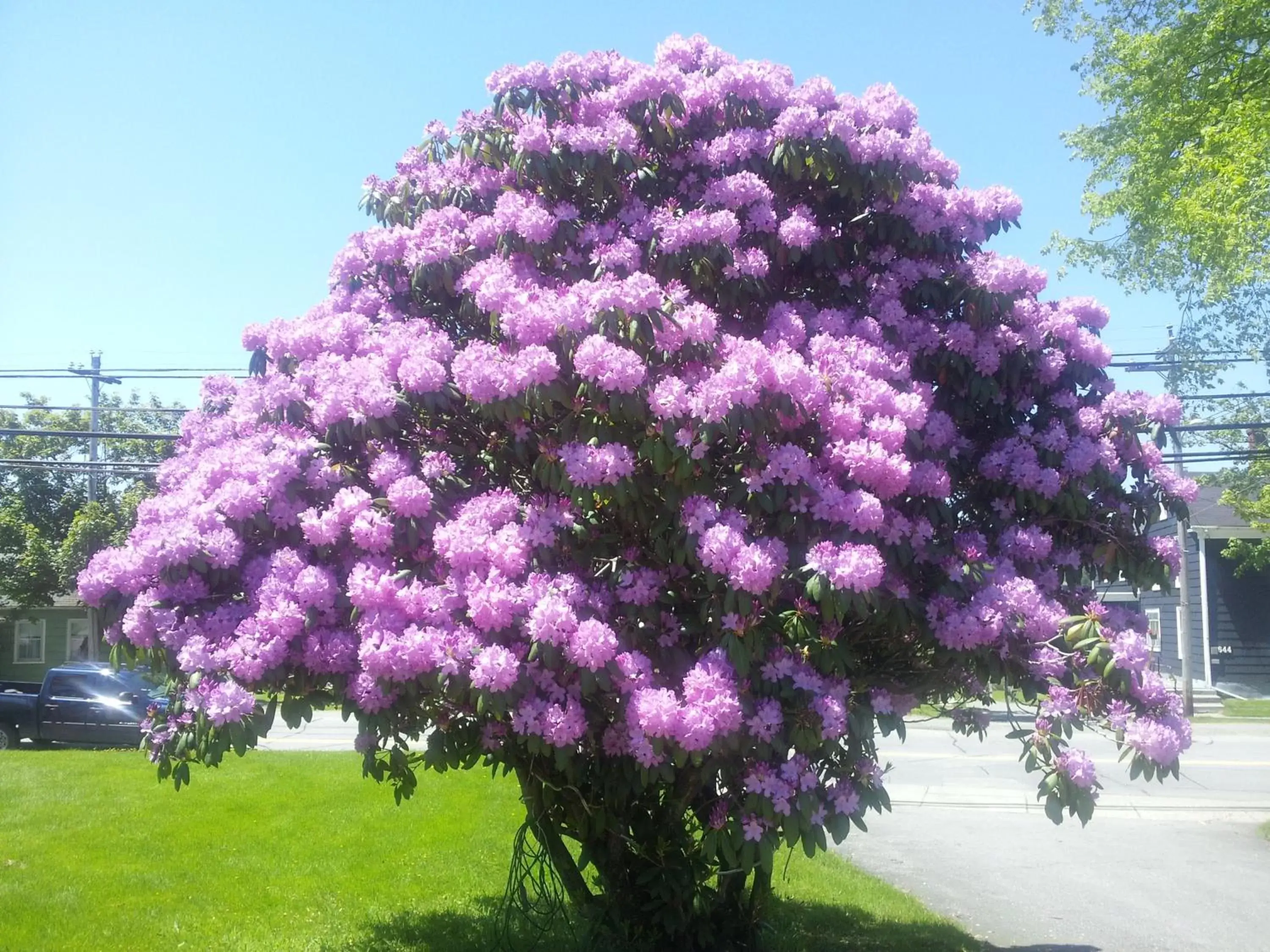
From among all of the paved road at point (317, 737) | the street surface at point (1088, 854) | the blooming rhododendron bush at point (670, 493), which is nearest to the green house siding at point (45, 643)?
the paved road at point (317, 737)

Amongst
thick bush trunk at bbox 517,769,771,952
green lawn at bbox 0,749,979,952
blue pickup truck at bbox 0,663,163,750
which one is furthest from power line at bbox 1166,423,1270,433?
blue pickup truck at bbox 0,663,163,750

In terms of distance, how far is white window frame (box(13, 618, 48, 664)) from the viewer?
105 ft

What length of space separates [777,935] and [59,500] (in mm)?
33761

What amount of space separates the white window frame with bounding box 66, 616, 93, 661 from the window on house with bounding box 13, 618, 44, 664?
0.68 meters

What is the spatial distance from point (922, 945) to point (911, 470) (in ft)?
14.2

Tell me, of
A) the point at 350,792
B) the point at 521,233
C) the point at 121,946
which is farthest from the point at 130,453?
the point at 521,233

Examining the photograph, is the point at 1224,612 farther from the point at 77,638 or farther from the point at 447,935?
the point at 77,638

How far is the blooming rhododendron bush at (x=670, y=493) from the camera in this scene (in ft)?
12.9

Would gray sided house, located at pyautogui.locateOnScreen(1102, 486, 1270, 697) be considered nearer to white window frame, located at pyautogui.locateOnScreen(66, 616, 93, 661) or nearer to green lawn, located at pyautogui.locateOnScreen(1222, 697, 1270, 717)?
green lawn, located at pyautogui.locateOnScreen(1222, 697, 1270, 717)

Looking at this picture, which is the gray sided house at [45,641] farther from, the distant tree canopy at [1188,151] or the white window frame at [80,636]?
the distant tree canopy at [1188,151]

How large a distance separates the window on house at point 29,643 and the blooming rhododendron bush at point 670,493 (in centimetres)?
3137

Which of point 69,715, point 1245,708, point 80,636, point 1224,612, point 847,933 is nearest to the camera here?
point 847,933

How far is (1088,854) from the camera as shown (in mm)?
10844

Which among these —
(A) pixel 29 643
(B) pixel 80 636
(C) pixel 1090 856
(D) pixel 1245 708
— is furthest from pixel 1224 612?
(A) pixel 29 643
